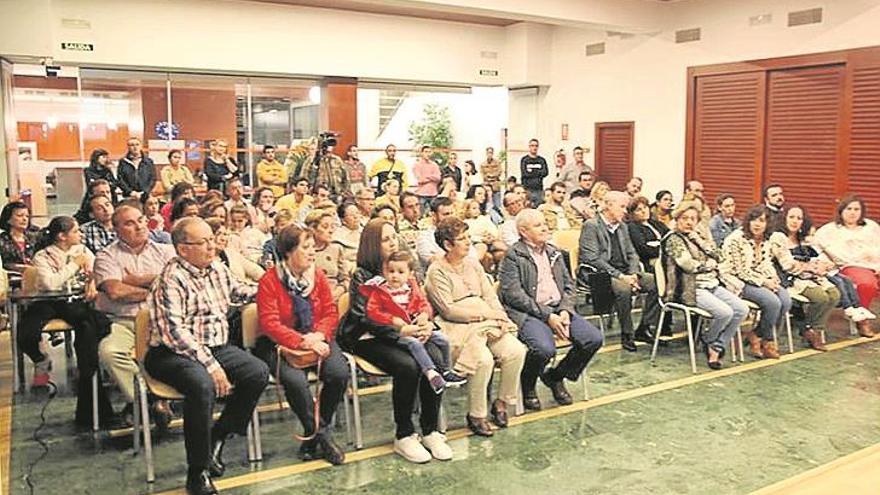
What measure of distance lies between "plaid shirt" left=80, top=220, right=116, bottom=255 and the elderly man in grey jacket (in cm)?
253

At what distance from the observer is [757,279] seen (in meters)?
5.71

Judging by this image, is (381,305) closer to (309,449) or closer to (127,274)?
(309,449)

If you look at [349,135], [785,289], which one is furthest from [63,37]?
[785,289]

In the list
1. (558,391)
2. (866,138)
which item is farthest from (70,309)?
(866,138)

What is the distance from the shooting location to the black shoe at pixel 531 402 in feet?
Answer: 14.8

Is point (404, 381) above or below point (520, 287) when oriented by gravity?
below

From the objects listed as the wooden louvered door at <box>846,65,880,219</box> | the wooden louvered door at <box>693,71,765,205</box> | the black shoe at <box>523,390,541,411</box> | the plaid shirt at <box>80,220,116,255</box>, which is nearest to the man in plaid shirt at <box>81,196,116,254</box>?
the plaid shirt at <box>80,220,116,255</box>

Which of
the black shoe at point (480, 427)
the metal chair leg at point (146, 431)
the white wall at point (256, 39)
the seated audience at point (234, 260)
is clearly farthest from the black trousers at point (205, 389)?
the white wall at point (256, 39)

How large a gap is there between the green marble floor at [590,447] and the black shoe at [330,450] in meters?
0.09

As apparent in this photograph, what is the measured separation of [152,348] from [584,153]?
32.1 feet

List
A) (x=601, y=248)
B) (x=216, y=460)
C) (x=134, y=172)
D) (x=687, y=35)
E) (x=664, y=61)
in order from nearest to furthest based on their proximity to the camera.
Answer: (x=216, y=460), (x=601, y=248), (x=134, y=172), (x=687, y=35), (x=664, y=61)

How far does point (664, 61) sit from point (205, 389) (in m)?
9.41

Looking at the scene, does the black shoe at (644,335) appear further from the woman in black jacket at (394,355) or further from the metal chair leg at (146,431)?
the metal chair leg at (146,431)

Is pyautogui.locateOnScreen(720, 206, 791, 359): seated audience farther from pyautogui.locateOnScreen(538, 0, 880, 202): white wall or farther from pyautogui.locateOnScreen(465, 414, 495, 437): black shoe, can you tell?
pyautogui.locateOnScreen(538, 0, 880, 202): white wall
